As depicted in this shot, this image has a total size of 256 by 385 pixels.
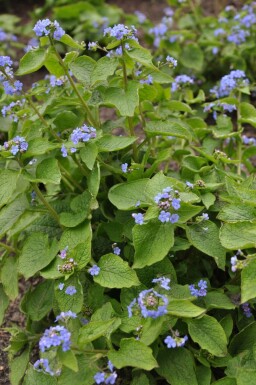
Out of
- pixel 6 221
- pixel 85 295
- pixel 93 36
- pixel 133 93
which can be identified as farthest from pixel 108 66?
pixel 93 36

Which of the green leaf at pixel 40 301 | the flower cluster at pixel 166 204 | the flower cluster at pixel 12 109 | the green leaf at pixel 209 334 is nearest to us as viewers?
the flower cluster at pixel 166 204

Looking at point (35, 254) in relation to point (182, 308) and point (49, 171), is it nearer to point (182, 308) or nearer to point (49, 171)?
point (49, 171)

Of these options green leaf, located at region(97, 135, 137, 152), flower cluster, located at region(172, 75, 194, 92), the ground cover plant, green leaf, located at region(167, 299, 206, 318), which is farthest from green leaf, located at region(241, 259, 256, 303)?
flower cluster, located at region(172, 75, 194, 92)

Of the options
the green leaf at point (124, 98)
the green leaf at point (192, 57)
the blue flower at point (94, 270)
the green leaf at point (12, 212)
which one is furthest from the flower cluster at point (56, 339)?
the green leaf at point (192, 57)

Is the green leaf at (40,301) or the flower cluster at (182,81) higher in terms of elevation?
the flower cluster at (182,81)

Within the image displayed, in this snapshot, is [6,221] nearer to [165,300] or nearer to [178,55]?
[165,300]

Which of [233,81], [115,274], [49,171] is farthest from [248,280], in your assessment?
[233,81]

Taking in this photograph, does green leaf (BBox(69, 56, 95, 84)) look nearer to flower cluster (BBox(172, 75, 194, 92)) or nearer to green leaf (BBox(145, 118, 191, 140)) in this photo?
green leaf (BBox(145, 118, 191, 140))

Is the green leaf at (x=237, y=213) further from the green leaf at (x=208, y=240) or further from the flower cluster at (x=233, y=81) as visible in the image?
the flower cluster at (x=233, y=81)
